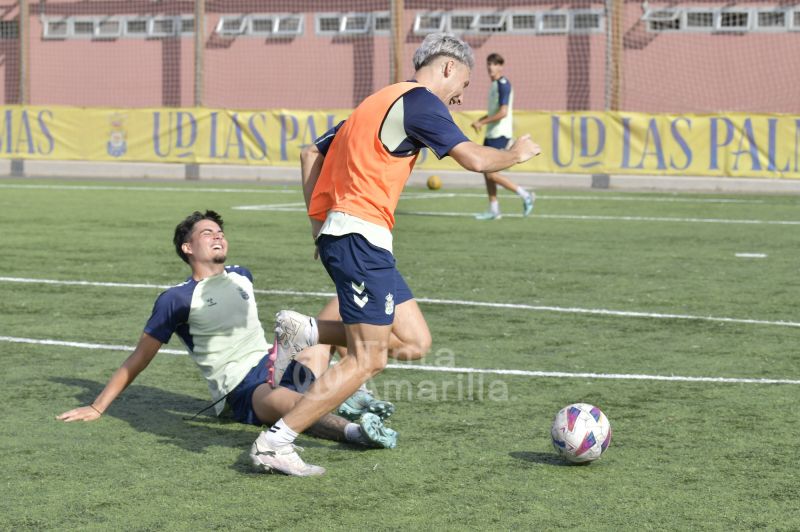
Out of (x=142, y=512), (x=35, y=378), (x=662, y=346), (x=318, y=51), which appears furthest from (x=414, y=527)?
(x=318, y=51)

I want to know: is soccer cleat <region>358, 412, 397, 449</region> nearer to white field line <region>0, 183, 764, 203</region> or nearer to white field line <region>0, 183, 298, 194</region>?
white field line <region>0, 183, 764, 203</region>

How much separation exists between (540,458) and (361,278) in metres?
1.25

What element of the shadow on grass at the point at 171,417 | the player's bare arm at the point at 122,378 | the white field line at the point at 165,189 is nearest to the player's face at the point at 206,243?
the player's bare arm at the point at 122,378

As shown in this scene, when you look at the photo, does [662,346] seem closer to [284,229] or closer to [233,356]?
[233,356]

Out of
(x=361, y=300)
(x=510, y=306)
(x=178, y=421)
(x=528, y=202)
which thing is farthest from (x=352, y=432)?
(x=528, y=202)

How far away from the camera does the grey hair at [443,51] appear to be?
553 cm

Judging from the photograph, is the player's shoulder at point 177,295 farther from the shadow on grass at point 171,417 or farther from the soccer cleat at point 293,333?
the soccer cleat at point 293,333

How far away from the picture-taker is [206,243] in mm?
6523

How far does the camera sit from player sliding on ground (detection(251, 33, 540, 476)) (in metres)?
5.34

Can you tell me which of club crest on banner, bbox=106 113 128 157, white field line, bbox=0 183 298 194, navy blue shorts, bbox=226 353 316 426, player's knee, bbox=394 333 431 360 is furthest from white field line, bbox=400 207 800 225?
navy blue shorts, bbox=226 353 316 426

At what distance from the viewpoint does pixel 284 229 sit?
642 inches

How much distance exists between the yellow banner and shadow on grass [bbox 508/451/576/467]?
18503 mm

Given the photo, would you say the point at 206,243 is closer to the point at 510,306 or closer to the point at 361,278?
the point at 361,278

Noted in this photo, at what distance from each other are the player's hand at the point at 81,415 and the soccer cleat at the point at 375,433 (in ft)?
4.75
